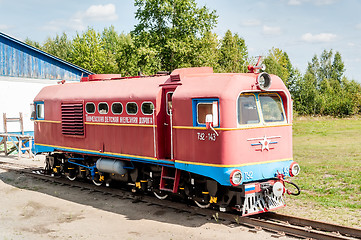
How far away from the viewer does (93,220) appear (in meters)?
10.8

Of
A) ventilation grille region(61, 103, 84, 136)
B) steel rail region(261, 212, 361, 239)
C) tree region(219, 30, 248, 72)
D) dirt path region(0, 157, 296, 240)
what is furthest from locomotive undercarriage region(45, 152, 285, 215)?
tree region(219, 30, 248, 72)

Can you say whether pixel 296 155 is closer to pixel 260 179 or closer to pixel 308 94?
pixel 260 179

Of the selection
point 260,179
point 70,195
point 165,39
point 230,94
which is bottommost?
point 70,195

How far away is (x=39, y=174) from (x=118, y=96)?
693cm

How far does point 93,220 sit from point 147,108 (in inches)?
135

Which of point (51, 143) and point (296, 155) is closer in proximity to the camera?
point (51, 143)

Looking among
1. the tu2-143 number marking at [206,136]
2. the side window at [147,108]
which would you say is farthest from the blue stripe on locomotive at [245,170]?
the side window at [147,108]

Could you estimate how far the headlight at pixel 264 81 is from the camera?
10023mm

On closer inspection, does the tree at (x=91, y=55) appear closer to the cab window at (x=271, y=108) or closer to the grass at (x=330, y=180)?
the grass at (x=330, y=180)

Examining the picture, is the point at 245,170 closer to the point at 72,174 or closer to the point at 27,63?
the point at 72,174

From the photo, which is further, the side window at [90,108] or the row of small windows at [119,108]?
the side window at [90,108]

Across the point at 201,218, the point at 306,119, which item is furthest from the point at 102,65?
the point at 201,218

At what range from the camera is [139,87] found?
1176cm

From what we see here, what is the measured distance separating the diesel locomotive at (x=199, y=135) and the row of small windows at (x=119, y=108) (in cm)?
3
